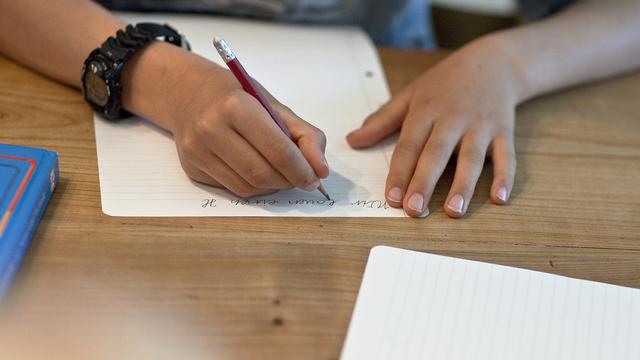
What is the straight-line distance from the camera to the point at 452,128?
75 cm

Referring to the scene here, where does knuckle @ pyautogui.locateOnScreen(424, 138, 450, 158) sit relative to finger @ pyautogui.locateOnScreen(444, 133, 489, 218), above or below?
above

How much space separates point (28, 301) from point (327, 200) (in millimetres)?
263

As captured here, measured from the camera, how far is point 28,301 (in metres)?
0.55

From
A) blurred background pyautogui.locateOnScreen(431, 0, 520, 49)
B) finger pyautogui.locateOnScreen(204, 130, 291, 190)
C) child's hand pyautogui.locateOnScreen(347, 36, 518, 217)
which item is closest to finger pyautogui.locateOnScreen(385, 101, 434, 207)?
child's hand pyautogui.locateOnScreen(347, 36, 518, 217)

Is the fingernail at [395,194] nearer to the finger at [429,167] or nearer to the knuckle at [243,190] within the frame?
the finger at [429,167]

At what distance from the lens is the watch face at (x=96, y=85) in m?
0.74

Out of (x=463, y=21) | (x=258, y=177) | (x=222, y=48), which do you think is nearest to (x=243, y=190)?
(x=258, y=177)

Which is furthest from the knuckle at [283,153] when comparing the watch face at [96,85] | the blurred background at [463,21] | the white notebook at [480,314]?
the blurred background at [463,21]

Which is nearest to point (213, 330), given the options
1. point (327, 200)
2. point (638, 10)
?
point (327, 200)

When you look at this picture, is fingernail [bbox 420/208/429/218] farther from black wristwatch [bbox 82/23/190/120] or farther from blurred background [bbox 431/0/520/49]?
blurred background [bbox 431/0/520/49]

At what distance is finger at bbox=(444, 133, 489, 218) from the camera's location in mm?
685

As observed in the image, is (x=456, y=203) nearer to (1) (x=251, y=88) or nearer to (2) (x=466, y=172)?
(2) (x=466, y=172)

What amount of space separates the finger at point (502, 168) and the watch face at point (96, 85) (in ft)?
1.25

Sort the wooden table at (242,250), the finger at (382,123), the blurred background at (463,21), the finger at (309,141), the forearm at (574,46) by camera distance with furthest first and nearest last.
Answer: the blurred background at (463,21), the forearm at (574,46), the finger at (382,123), the finger at (309,141), the wooden table at (242,250)
